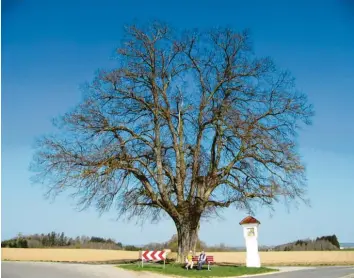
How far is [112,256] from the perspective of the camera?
1515 inches

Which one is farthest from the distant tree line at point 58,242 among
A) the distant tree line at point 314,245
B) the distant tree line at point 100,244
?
the distant tree line at point 314,245

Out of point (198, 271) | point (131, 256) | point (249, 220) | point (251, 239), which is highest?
point (249, 220)

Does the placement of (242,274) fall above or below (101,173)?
below

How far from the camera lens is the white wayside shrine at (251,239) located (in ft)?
85.7

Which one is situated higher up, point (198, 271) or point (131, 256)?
point (131, 256)

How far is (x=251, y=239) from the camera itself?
26219 millimetres

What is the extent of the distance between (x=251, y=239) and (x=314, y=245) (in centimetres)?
3213

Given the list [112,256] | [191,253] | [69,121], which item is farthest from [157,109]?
[112,256]

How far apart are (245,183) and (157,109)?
22.4 ft

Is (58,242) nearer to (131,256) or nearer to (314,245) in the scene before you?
(131,256)

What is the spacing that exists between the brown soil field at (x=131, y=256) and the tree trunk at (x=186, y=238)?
10.1 m

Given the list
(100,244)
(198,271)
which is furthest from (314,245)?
(198,271)

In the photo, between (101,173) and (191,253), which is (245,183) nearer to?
A: (191,253)

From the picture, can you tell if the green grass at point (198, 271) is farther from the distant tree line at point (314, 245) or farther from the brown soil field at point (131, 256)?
the distant tree line at point (314, 245)
